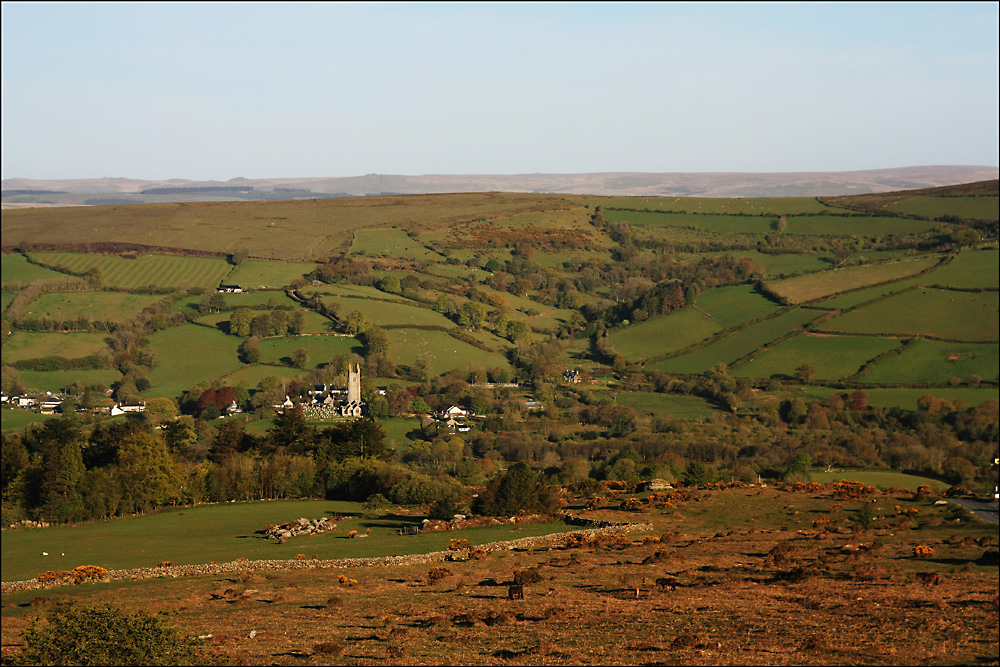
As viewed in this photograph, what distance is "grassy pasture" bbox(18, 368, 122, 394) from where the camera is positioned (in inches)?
5054

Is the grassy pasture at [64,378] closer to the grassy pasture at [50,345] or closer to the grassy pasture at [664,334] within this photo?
the grassy pasture at [50,345]

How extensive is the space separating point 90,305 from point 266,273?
30.7 meters

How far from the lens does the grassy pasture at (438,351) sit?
13988 centimetres

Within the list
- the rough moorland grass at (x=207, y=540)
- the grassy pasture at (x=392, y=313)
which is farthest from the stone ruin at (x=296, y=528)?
the grassy pasture at (x=392, y=313)

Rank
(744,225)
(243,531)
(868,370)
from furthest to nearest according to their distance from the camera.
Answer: (744,225)
(868,370)
(243,531)

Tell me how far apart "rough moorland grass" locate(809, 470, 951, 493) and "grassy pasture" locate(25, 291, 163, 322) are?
110339mm

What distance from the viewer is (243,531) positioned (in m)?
57.0

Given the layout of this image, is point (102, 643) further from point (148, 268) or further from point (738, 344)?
point (148, 268)

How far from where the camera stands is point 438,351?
143 metres

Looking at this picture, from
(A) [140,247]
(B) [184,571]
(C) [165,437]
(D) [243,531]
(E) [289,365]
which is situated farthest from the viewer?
(A) [140,247]

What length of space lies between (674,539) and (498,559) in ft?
37.1

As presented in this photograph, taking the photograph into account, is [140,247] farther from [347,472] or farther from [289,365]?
[347,472]

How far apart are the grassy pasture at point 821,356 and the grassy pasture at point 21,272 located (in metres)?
118

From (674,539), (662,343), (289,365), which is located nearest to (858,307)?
(662,343)
